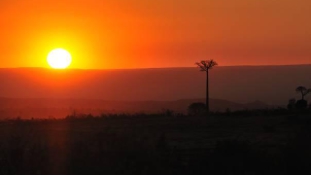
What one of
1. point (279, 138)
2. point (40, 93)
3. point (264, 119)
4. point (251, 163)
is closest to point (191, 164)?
point (251, 163)

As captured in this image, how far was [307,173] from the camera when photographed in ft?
55.2

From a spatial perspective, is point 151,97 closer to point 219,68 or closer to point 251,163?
point 219,68

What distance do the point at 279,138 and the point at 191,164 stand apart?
13673 millimetres

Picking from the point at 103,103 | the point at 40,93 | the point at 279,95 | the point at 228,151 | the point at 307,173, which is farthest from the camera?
the point at 40,93

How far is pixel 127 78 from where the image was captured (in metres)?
198

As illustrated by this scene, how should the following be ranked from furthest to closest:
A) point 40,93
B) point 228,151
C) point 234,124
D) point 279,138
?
point 40,93
point 234,124
point 279,138
point 228,151

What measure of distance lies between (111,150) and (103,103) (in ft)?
483

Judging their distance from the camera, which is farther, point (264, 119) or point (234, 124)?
point (264, 119)

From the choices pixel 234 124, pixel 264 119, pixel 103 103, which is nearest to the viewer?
pixel 234 124

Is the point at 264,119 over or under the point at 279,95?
under

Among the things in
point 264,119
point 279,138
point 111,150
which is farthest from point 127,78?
point 111,150

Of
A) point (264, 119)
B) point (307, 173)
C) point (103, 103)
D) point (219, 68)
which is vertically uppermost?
point (219, 68)

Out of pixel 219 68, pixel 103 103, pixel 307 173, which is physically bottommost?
pixel 307 173

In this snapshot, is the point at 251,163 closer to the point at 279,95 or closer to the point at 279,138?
the point at 279,138
